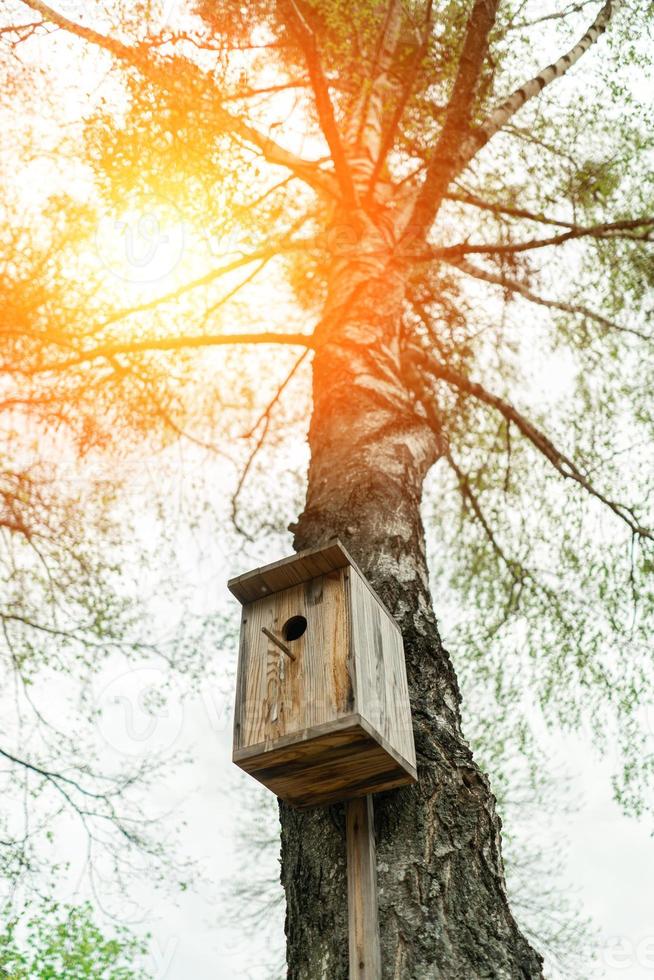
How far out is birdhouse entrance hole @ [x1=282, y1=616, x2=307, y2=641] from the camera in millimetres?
2062

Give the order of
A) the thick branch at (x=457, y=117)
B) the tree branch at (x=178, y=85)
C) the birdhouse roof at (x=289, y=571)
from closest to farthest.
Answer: the birdhouse roof at (x=289, y=571), the thick branch at (x=457, y=117), the tree branch at (x=178, y=85)

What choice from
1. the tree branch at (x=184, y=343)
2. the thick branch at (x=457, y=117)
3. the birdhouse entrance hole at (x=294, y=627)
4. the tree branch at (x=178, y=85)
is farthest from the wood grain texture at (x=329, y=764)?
the tree branch at (x=178, y=85)

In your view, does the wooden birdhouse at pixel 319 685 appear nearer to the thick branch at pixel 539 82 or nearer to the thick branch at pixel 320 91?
the thick branch at pixel 320 91

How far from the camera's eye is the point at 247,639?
210 cm

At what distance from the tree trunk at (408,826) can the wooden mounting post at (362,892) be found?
0.15ft

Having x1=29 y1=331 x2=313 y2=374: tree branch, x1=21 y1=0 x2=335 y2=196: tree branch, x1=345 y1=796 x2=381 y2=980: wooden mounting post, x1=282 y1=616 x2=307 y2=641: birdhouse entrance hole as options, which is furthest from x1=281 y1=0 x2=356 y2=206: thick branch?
x1=345 y1=796 x2=381 y2=980: wooden mounting post

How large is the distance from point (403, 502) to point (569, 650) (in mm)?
3514

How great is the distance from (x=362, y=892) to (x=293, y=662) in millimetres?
556

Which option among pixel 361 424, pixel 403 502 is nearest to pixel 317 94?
pixel 361 424

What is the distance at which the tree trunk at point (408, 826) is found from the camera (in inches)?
65.3

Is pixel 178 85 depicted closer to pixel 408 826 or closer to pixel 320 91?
pixel 320 91

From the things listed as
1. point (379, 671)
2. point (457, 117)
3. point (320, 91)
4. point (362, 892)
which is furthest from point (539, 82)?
point (362, 892)

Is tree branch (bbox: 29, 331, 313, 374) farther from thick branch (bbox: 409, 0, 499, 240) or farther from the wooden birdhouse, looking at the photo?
the wooden birdhouse

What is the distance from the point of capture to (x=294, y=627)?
6.86ft
